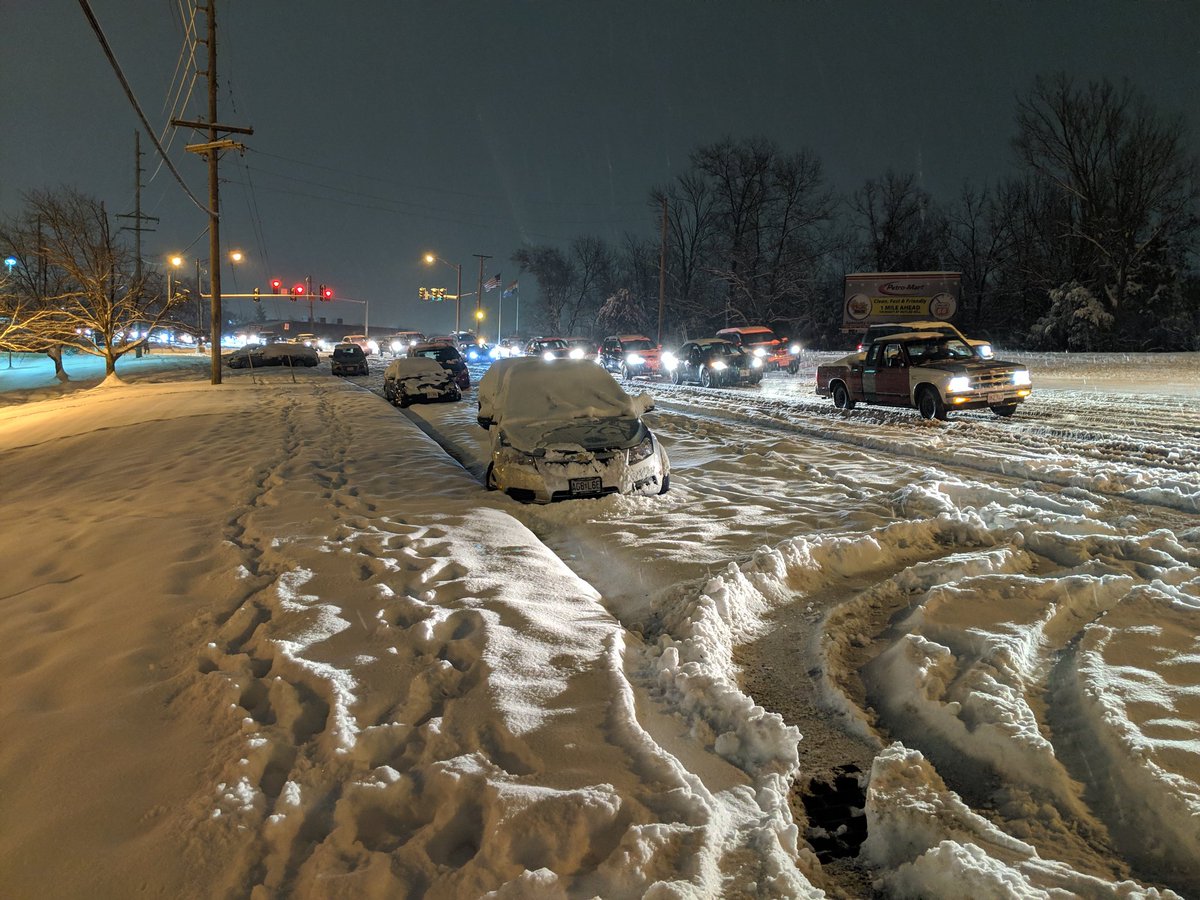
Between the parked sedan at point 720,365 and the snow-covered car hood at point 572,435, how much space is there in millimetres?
18398

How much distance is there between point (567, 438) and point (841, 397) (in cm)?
1223

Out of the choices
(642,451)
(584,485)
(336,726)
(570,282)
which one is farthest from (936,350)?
(570,282)

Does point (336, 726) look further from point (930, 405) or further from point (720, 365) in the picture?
point (720, 365)

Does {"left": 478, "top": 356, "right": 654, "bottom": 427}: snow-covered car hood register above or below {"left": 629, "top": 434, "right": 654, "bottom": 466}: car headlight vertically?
above

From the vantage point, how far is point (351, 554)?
6246 millimetres

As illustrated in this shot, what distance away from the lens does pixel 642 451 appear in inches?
341

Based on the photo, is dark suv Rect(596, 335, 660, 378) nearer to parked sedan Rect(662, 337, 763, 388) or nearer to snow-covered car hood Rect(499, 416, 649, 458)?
parked sedan Rect(662, 337, 763, 388)

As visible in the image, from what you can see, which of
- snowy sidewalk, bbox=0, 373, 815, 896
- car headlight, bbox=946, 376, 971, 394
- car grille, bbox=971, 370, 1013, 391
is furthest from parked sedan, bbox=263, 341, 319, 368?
snowy sidewalk, bbox=0, 373, 815, 896

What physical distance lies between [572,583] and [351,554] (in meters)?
1.87

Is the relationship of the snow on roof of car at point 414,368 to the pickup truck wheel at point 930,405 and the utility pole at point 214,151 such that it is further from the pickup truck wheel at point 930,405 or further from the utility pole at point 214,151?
the pickup truck wheel at point 930,405

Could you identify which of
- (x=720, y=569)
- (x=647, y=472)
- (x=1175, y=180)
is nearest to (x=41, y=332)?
(x=647, y=472)

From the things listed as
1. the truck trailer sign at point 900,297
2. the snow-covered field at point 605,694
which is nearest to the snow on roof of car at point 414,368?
the snow-covered field at point 605,694

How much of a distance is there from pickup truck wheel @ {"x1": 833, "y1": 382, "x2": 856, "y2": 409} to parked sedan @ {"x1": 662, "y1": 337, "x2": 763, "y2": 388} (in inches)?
317

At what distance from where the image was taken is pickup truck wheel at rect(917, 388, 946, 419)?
15.7 m
